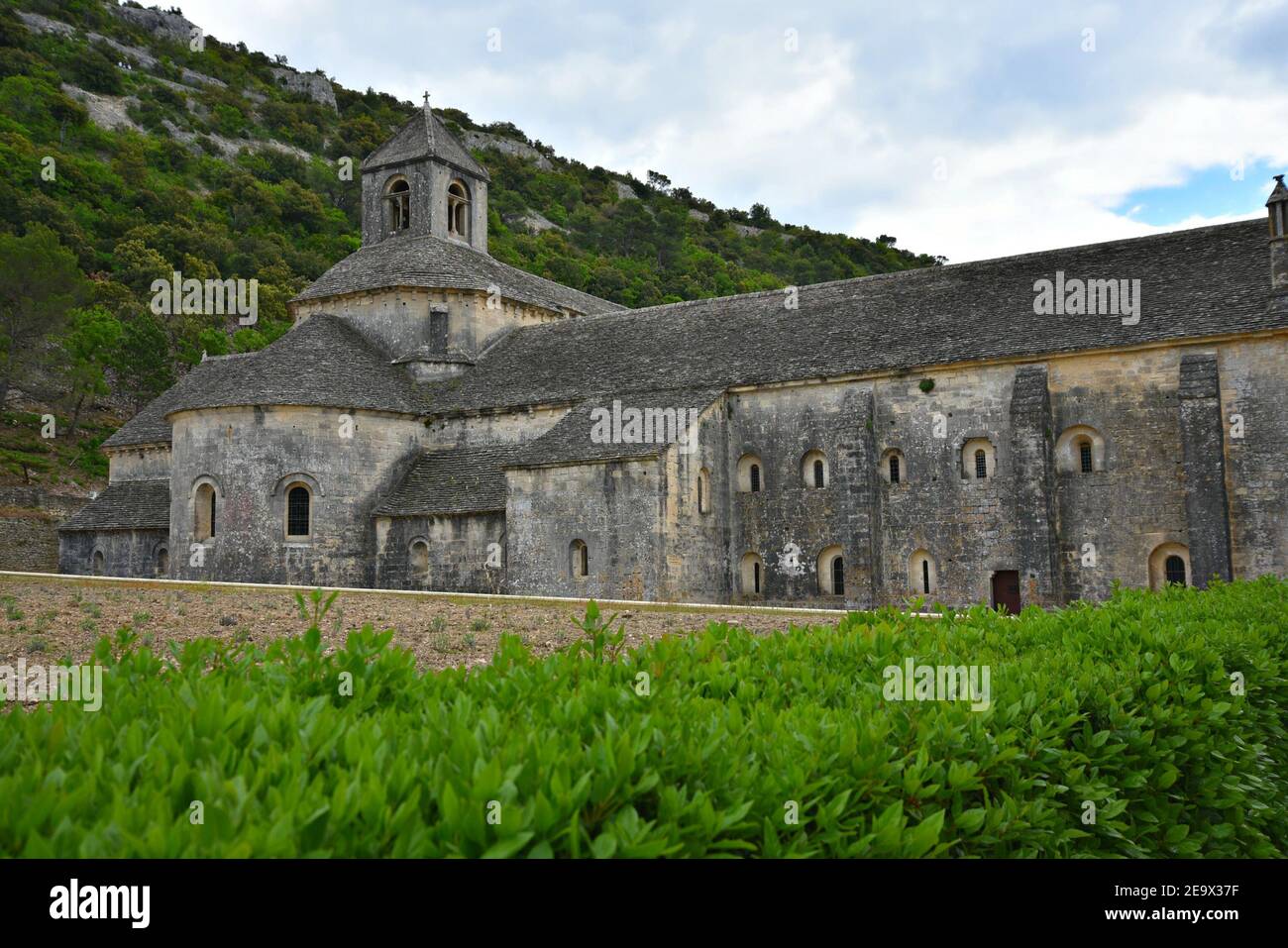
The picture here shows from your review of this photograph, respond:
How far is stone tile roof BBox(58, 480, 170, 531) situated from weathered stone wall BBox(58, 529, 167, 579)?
0.86 ft

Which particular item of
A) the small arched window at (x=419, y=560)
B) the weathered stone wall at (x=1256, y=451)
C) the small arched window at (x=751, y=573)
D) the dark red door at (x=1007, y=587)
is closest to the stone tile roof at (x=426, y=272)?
the small arched window at (x=419, y=560)

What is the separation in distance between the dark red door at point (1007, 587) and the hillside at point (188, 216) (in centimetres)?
4092

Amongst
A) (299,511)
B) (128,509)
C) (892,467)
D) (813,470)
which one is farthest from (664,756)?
(128,509)

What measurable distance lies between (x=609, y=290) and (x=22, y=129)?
1769 inches

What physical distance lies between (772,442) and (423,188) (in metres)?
19.3

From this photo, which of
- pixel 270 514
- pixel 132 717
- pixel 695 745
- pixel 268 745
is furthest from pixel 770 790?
pixel 270 514

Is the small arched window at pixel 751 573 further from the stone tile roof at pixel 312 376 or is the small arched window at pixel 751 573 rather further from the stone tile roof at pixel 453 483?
the stone tile roof at pixel 312 376

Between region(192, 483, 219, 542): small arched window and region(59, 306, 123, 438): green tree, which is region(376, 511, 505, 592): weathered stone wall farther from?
region(59, 306, 123, 438): green tree

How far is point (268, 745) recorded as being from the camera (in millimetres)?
3406

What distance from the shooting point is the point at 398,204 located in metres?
40.1

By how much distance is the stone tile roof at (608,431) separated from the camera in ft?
88.6

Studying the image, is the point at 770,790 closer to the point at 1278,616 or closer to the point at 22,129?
the point at 1278,616

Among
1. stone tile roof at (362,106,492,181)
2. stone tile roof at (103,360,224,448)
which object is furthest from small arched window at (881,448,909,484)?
stone tile roof at (103,360,224,448)
